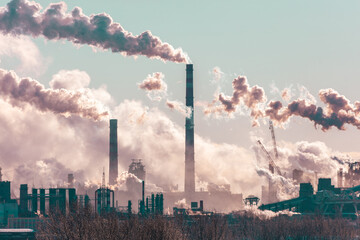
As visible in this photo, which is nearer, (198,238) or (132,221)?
(132,221)

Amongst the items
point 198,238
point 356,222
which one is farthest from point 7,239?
point 356,222

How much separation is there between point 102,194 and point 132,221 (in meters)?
104

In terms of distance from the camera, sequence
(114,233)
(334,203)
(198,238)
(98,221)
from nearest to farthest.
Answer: (114,233) < (98,221) < (198,238) < (334,203)

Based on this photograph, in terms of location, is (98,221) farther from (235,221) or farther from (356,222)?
(356,222)

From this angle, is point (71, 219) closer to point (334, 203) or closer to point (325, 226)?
point (325, 226)

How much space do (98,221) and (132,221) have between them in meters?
9.68

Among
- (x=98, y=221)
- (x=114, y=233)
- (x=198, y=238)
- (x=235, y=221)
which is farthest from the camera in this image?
(x=235, y=221)

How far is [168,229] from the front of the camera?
7931 centimetres

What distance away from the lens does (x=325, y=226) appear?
449 ft

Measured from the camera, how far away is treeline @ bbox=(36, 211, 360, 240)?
77.2m

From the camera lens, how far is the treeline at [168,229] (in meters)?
77.2

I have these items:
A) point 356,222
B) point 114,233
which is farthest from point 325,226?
point 114,233

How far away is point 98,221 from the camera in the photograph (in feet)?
258

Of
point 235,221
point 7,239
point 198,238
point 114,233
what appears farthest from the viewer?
point 235,221
